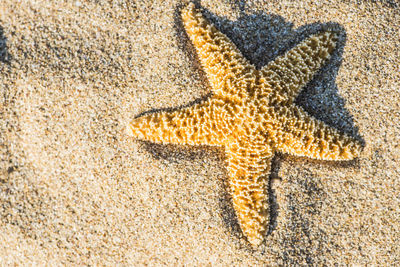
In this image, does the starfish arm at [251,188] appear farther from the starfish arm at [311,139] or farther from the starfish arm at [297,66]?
the starfish arm at [297,66]

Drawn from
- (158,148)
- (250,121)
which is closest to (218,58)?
(250,121)

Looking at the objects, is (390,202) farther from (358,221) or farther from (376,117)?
(376,117)

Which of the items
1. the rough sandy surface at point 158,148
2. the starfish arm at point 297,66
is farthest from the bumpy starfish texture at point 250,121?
the rough sandy surface at point 158,148

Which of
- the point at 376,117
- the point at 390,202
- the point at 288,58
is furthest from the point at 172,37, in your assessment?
the point at 390,202

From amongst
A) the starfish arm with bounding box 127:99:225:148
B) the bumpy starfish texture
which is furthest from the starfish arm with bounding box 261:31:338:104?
the starfish arm with bounding box 127:99:225:148

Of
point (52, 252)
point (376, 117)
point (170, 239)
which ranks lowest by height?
point (52, 252)
